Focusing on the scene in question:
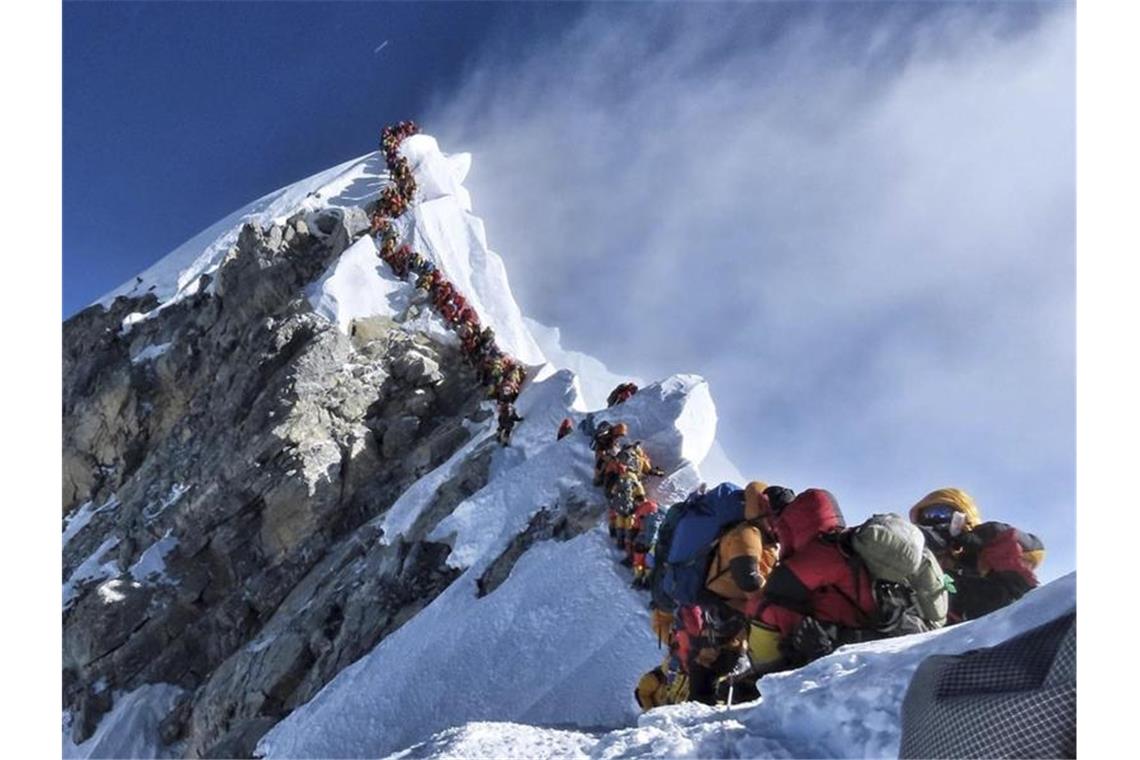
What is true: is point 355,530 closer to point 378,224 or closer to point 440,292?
point 440,292

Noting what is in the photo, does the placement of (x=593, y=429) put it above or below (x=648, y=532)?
above

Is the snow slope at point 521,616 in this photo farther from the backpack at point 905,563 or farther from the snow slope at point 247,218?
the snow slope at point 247,218

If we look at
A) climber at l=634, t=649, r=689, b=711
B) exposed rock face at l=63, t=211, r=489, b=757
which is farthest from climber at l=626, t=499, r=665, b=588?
exposed rock face at l=63, t=211, r=489, b=757

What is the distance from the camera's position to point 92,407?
25.3 meters

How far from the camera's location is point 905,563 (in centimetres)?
430

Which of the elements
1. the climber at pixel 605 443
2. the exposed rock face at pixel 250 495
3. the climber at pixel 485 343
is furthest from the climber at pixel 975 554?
the climber at pixel 485 343

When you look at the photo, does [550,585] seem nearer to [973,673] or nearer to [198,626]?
[973,673]

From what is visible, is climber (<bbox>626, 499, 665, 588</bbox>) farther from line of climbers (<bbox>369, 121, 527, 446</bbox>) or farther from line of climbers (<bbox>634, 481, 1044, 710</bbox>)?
line of climbers (<bbox>369, 121, 527, 446</bbox>)

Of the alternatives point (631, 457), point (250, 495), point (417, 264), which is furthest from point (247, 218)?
point (631, 457)

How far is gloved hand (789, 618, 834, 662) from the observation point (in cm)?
464

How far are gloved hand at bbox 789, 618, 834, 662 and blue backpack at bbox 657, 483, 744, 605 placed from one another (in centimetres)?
75

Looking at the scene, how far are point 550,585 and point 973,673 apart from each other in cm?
697

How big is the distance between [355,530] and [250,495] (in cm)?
327
